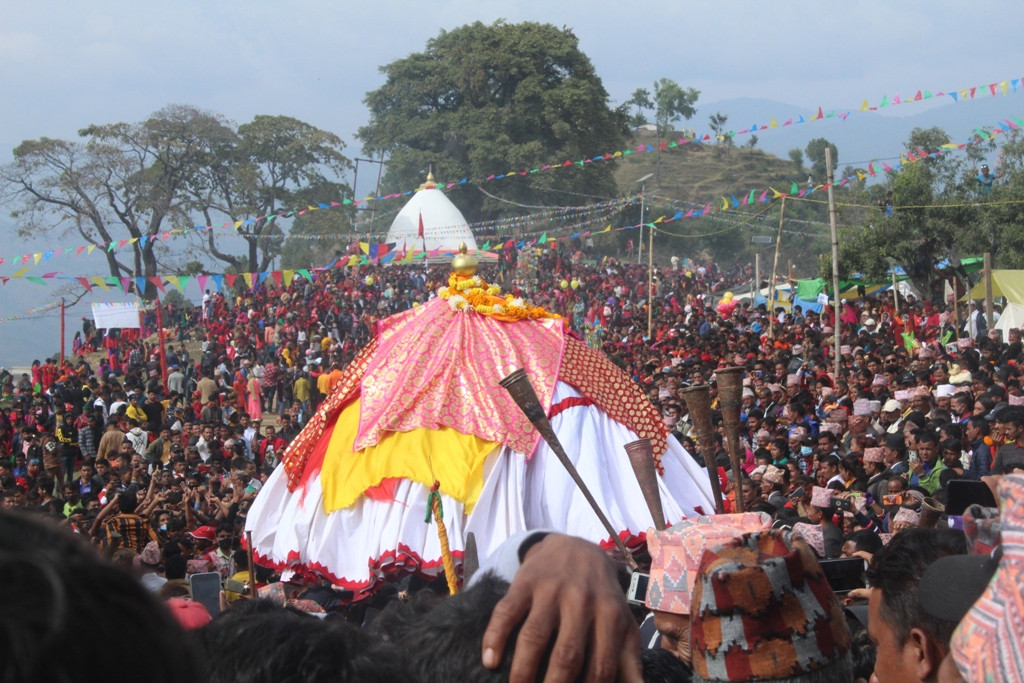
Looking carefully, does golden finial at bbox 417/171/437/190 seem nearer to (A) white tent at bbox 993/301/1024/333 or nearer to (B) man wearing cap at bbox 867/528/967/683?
(A) white tent at bbox 993/301/1024/333

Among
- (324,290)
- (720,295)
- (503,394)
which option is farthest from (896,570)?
(720,295)

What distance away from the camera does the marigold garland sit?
→ 861 cm

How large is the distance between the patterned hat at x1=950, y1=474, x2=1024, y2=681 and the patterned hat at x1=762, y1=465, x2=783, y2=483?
803cm

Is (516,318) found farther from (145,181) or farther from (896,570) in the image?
(145,181)

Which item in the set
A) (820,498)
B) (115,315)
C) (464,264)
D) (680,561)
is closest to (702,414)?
(680,561)

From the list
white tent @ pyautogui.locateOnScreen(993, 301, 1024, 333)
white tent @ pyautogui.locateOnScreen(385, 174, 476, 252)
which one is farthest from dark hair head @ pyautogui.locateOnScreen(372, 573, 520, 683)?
white tent @ pyautogui.locateOnScreen(385, 174, 476, 252)

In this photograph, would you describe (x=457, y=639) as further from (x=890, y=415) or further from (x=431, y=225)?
(x=431, y=225)

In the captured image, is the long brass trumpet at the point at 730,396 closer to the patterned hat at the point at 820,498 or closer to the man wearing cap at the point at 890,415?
the patterned hat at the point at 820,498

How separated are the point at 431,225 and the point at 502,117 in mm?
7492

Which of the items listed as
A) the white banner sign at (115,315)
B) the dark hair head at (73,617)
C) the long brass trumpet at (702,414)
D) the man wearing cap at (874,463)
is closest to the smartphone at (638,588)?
the long brass trumpet at (702,414)

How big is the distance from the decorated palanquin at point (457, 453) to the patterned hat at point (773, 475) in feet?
3.17

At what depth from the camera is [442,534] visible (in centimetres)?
642

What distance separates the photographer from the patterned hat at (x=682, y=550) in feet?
8.49

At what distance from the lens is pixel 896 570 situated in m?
2.49
